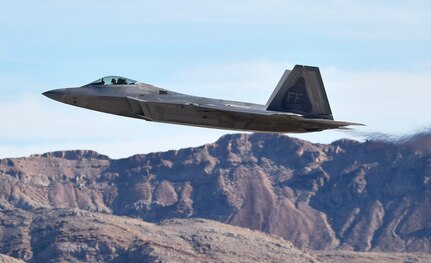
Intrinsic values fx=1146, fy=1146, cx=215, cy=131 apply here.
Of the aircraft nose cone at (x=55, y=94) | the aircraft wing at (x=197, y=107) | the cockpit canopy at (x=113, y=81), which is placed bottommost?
the aircraft wing at (x=197, y=107)

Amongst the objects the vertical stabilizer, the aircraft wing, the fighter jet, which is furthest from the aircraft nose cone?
the vertical stabilizer

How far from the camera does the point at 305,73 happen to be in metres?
93.8

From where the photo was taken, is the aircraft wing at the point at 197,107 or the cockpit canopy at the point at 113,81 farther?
the cockpit canopy at the point at 113,81

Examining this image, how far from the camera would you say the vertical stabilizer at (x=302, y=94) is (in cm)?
9269

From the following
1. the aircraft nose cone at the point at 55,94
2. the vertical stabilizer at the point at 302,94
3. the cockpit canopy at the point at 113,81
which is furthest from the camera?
the cockpit canopy at the point at 113,81

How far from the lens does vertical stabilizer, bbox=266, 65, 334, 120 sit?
92.7 meters

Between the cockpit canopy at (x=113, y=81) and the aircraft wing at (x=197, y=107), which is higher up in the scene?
the cockpit canopy at (x=113, y=81)

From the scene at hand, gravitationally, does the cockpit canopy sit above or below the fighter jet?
above

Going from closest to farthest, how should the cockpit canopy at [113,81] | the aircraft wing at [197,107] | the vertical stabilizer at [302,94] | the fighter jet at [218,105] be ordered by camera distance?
the aircraft wing at [197,107], the fighter jet at [218,105], the vertical stabilizer at [302,94], the cockpit canopy at [113,81]

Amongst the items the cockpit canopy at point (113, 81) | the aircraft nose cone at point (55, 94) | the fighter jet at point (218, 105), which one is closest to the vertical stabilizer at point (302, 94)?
the fighter jet at point (218, 105)

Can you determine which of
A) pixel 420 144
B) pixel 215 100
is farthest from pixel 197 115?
pixel 420 144

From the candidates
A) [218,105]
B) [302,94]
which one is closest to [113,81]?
[218,105]

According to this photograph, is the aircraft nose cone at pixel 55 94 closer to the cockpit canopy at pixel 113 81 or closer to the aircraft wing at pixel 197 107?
the cockpit canopy at pixel 113 81

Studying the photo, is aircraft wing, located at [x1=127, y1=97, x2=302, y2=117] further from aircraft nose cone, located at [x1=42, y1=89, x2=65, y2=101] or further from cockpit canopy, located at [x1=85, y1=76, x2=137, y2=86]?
aircraft nose cone, located at [x1=42, y1=89, x2=65, y2=101]
